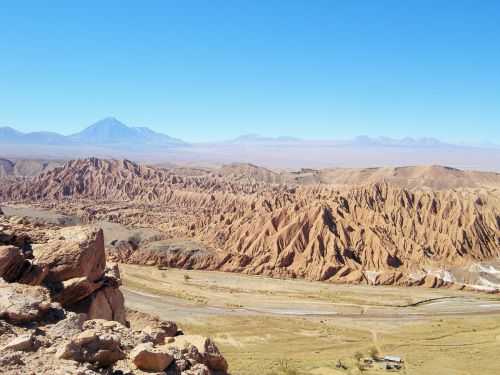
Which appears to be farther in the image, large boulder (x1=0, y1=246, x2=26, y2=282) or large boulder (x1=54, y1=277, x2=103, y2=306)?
large boulder (x1=54, y1=277, x2=103, y2=306)

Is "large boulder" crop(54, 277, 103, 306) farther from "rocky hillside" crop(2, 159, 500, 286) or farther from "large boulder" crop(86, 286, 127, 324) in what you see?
"rocky hillside" crop(2, 159, 500, 286)

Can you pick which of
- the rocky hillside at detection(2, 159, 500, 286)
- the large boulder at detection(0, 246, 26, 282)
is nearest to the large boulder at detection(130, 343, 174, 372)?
the large boulder at detection(0, 246, 26, 282)

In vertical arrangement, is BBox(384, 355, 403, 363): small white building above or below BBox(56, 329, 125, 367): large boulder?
below

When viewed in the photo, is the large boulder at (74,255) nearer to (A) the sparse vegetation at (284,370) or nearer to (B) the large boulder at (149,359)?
(B) the large boulder at (149,359)

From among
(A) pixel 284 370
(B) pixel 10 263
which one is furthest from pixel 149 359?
(A) pixel 284 370

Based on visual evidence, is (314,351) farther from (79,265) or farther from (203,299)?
(79,265)
